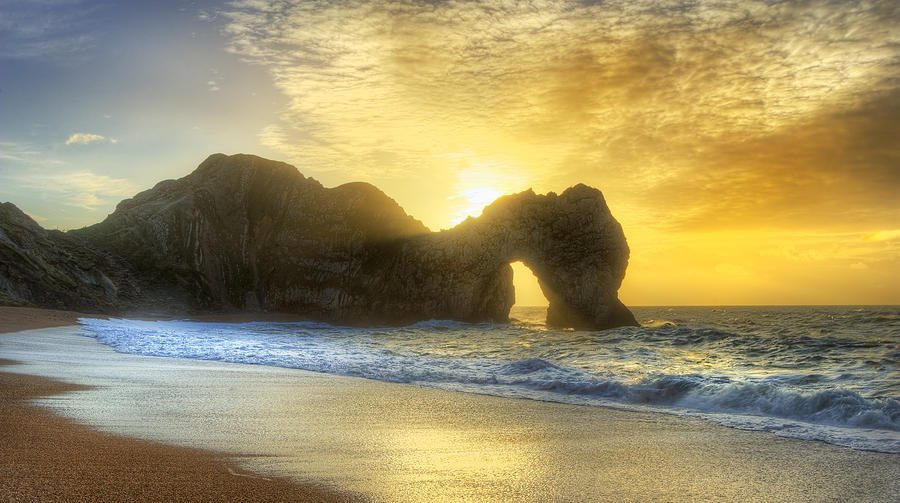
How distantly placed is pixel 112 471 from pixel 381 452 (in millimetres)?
2096

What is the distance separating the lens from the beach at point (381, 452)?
4133 mm

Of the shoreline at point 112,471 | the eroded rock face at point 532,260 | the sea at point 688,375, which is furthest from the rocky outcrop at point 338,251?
the shoreline at point 112,471

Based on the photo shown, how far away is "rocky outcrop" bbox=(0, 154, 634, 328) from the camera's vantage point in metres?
40.8

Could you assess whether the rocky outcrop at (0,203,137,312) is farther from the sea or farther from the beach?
the beach

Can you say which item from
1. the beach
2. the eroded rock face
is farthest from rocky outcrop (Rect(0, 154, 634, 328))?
the beach

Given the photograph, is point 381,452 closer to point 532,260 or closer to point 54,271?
point 532,260

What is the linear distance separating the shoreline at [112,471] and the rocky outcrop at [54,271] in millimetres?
34142

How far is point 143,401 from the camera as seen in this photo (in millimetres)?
7520

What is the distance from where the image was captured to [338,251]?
5022 cm

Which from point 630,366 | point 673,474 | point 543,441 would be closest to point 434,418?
point 543,441

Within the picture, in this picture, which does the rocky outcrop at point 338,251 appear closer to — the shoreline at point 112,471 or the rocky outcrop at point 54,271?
the rocky outcrop at point 54,271

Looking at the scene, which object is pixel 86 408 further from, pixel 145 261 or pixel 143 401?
pixel 145 261

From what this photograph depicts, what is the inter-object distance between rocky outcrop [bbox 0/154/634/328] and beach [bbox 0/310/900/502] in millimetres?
32798

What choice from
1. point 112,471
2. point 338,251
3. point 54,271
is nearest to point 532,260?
point 338,251
